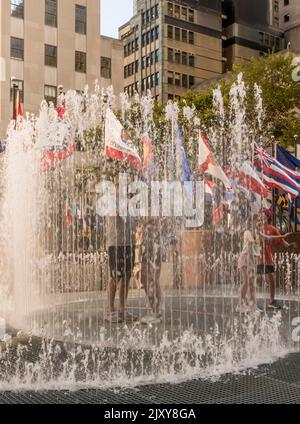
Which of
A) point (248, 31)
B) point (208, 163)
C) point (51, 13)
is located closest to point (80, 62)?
point (51, 13)

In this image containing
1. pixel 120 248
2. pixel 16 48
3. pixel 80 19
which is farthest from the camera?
pixel 80 19

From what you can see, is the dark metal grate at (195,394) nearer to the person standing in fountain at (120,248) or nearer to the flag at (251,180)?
the person standing in fountain at (120,248)

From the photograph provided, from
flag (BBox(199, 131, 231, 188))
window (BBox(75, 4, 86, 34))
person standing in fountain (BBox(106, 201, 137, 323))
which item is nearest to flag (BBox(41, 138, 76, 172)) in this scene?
flag (BBox(199, 131, 231, 188))

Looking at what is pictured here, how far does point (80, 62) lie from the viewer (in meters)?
40.9

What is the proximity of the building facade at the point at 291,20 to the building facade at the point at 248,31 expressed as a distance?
1168 millimetres

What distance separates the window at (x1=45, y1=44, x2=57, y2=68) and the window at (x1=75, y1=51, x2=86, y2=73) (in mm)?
1555

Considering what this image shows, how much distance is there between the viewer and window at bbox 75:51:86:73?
134 ft

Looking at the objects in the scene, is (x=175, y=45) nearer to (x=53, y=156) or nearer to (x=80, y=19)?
(x=80, y=19)

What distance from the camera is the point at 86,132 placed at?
90.4ft

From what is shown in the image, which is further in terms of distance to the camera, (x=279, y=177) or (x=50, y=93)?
(x=50, y=93)

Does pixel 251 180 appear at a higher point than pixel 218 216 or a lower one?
higher

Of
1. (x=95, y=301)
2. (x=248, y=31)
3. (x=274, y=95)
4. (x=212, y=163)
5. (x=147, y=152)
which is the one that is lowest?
(x=95, y=301)

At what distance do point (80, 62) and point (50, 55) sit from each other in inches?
85.0
